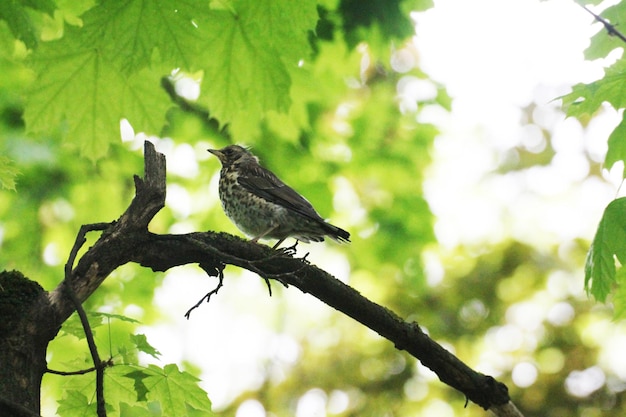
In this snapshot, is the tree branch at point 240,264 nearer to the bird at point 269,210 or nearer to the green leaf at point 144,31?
the green leaf at point 144,31

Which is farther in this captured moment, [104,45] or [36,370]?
[104,45]

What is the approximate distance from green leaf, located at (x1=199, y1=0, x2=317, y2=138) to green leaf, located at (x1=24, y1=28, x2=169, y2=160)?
0.94 ft

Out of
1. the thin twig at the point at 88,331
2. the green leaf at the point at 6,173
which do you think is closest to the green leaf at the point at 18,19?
the green leaf at the point at 6,173

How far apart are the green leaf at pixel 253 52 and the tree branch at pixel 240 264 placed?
870mm

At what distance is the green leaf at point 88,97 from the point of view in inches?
117

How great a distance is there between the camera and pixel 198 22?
2.73m

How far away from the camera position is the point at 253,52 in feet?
9.61

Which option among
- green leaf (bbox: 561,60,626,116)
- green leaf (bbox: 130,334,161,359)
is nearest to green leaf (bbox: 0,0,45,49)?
green leaf (bbox: 130,334,161,359)

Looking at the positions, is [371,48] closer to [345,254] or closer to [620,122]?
[620,122]

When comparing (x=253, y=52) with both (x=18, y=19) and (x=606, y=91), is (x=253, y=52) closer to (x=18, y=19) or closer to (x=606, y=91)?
(x=18, y=19)

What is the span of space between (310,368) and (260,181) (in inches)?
181

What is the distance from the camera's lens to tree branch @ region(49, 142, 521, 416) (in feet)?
6.55

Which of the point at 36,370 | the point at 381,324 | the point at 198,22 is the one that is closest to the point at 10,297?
the point at 36,370

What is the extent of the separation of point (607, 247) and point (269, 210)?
169 centimetres
